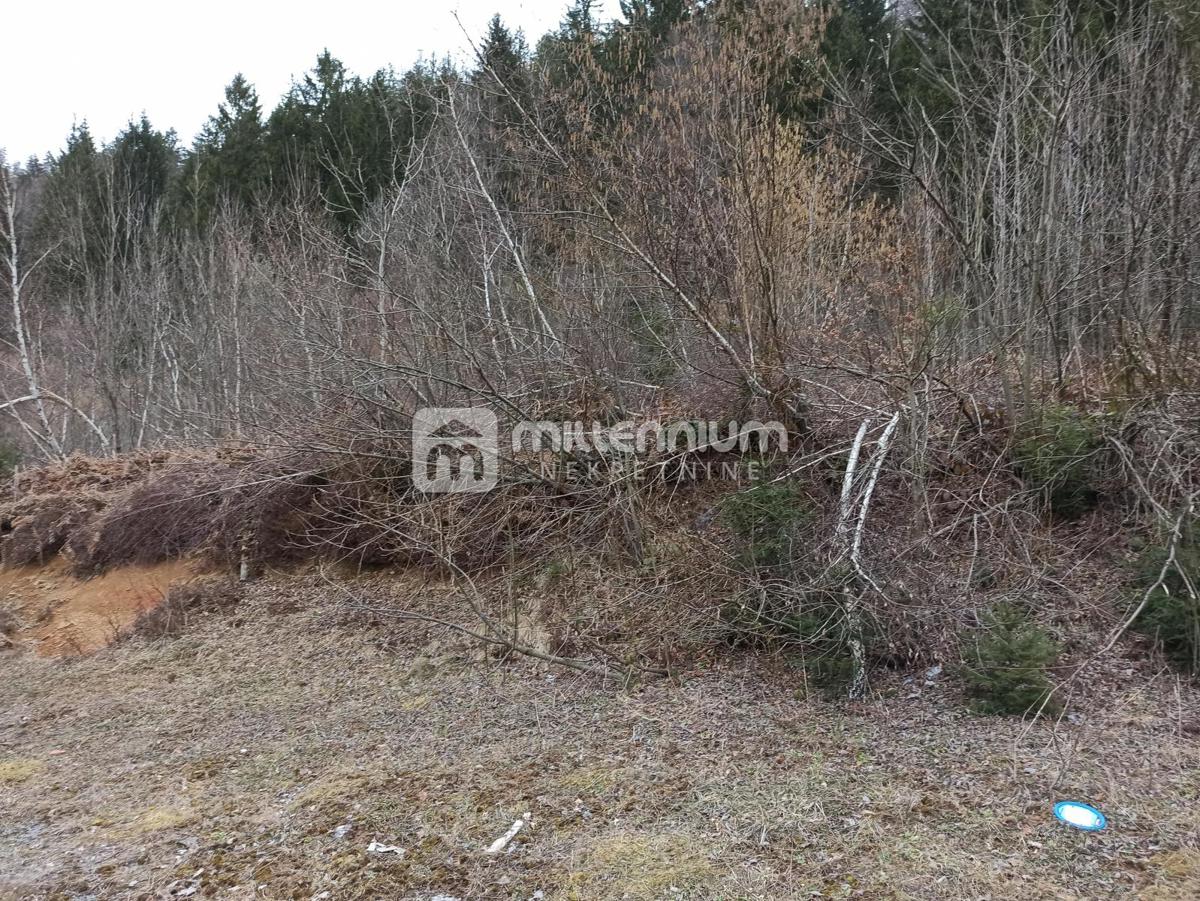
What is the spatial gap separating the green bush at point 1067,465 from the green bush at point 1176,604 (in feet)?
3.75

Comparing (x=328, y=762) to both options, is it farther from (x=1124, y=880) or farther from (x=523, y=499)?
(x=1124, y=880)

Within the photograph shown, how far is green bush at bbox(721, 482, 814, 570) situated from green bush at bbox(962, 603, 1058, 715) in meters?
1.26

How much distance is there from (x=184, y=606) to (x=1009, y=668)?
741cm

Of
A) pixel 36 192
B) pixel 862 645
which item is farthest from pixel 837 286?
pixel 36 192

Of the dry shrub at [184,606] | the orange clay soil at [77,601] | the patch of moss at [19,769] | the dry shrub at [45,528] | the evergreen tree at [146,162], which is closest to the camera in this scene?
the patch of moss at [19,769]

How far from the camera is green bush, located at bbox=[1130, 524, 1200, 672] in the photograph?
13.6ft

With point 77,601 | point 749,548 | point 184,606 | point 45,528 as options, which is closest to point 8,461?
point 45,528

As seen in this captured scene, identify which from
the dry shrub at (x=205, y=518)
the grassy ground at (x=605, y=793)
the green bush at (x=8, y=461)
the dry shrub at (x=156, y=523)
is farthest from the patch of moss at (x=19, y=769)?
the green bush at (x=8, y=461)

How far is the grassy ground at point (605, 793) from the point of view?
10.6ft

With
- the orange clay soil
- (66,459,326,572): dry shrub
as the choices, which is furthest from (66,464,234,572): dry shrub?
the orange clay soil

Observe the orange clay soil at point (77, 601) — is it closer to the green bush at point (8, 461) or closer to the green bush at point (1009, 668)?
the green bush at point (8, 461)

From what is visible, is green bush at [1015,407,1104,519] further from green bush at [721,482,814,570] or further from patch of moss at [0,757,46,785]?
patch of moss at [0,757,46,785]

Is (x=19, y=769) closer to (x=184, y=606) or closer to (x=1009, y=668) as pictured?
(x=184, y=606)

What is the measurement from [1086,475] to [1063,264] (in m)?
2.03
